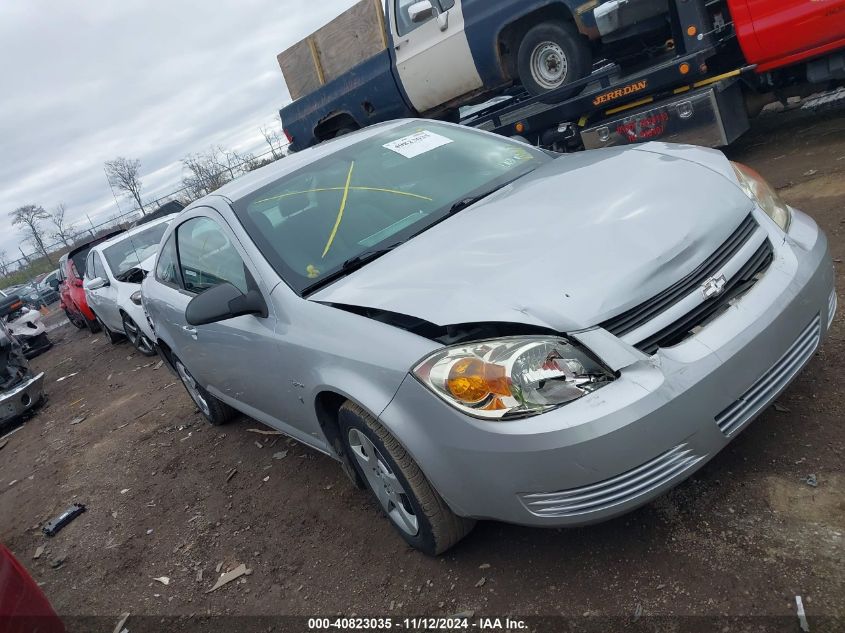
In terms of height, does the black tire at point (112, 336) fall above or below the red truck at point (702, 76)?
below

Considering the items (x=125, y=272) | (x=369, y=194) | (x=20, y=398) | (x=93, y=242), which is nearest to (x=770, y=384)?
(x=369, y=194)

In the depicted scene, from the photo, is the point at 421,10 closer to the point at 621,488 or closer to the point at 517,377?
the point at 517,377

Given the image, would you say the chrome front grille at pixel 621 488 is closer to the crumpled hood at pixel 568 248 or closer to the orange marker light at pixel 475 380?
the orange marker light at pixel 475 380

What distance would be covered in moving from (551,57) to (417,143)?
12.9 ft

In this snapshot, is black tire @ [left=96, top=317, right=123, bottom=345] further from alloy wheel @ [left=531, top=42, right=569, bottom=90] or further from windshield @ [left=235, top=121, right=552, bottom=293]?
windshield @ [left=235, top=121, right=552, bottom=293]

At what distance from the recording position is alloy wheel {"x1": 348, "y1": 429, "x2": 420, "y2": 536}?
8.80 feet

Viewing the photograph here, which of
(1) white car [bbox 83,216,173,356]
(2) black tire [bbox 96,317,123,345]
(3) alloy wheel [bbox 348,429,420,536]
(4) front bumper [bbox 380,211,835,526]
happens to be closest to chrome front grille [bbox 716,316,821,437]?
(4) front bumper [bbox 380,211,835,526]

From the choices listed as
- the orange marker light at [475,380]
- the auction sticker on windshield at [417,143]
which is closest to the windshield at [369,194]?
the auction sticker on windshield at [417,143]

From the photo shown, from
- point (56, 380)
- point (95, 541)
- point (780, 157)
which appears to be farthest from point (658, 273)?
point (56, 380)

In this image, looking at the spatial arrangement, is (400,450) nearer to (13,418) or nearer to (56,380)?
(13,418)

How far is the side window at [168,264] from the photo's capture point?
4.46 m

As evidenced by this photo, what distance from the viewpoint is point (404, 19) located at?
7773 millimetres

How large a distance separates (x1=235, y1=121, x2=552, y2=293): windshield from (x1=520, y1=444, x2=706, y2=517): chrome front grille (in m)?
1.38

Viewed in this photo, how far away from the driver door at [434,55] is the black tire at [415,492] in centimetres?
585
